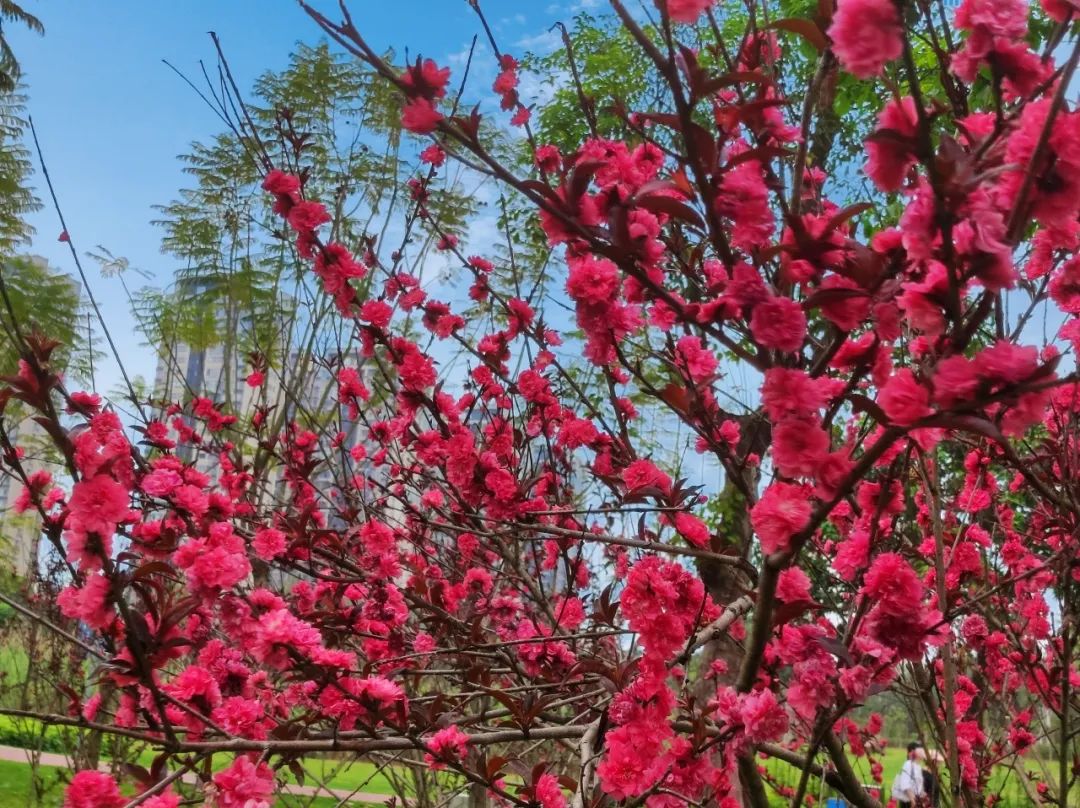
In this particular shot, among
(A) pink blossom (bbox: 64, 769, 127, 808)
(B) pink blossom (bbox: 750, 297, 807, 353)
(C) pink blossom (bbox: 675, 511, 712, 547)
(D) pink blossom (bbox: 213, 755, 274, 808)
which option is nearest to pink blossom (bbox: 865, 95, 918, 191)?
(B) pink blossom (bbox: 750, 297, 807, 353)

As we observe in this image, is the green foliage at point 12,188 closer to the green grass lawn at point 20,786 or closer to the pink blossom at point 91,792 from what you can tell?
the green grass lawn at point 20,786

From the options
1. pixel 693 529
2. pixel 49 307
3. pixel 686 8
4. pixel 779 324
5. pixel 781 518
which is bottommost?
pixel 781 518

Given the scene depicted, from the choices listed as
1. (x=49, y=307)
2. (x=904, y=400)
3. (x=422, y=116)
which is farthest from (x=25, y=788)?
(x=904, y=400)

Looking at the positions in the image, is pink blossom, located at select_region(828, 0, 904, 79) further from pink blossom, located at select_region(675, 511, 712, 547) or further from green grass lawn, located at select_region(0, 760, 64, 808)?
green grass lawn, located at select_region(0, 760, 64, 808)

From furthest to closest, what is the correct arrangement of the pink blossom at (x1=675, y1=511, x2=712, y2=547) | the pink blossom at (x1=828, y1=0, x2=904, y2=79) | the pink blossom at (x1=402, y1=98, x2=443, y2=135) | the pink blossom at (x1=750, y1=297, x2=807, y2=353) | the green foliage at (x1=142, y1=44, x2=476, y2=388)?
the green foliage at (x1=142, y1=44, x2=476, y2=388), the pink blossom at (x1=675, y1=511, x2=712, y2=547), the pink blossom at (x1=402, y1=98, x2=443, y2=135), the pink blossom at (x1=750, y1=297, x2=807, y2=353), the pink blossom at (x1=828, y1=0, x2=904, y2=79)

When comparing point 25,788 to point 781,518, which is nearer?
point 781,518

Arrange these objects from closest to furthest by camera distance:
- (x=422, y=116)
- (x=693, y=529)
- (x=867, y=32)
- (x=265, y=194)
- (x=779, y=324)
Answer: (x=867, y=32), (x=779, y=324), (x=422, y=116), (x=693, y=529), (x=265, y=194)

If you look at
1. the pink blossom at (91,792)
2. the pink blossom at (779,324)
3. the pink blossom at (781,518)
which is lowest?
the pink blossom at (91,792)

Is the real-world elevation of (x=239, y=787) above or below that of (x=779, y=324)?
below

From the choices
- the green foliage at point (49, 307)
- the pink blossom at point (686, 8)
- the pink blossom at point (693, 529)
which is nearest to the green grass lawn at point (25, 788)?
the green foliage at point (49, 307)

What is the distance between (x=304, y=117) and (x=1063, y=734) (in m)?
6.66

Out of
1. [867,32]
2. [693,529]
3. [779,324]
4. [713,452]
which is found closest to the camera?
[867,32]

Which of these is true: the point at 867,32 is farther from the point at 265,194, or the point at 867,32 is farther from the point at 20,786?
the point at 20,786

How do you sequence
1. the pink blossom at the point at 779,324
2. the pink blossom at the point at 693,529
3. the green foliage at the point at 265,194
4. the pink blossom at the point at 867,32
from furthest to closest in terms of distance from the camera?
the green foliage at the point at 265,194, the pink blossom at the point at 693,529, the pink blossom at the point at 779,324, the pink blossom at the point at 867,32
